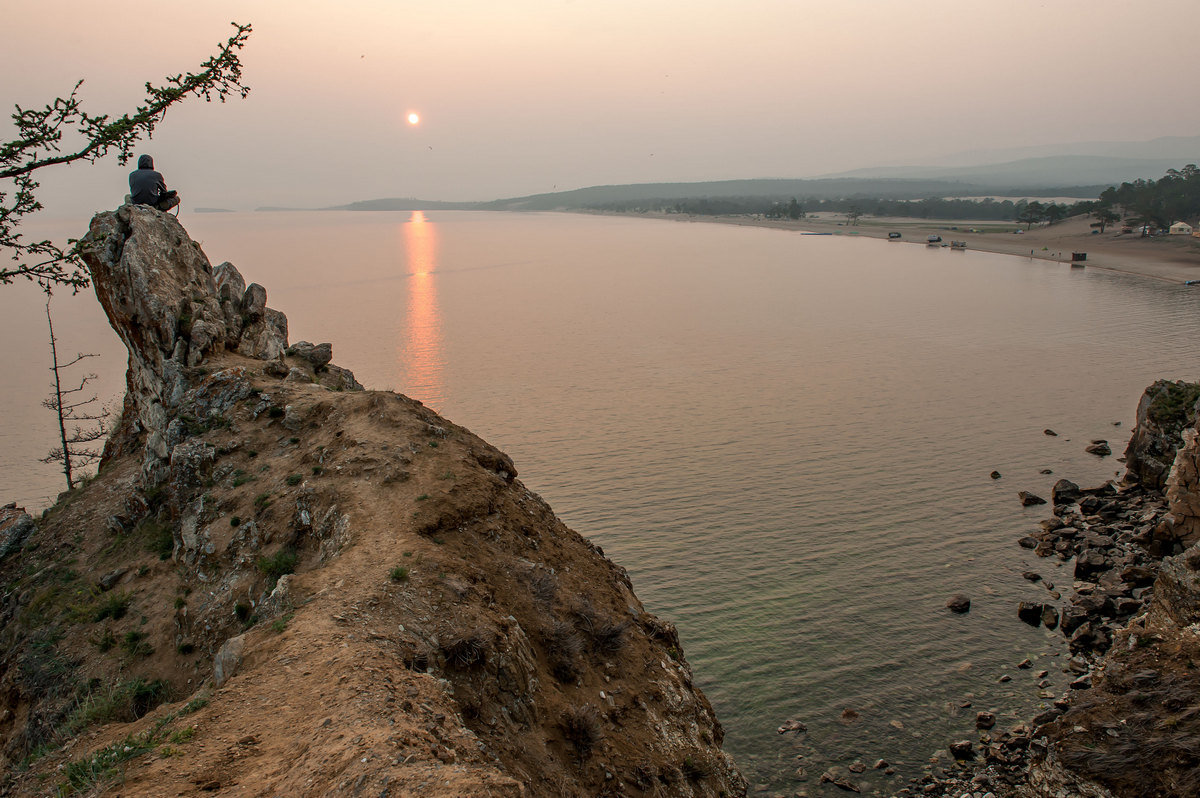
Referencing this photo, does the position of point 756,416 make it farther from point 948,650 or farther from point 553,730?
point 553,730

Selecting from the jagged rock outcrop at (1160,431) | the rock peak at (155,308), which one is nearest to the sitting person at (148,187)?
the rock peak at (155,308)

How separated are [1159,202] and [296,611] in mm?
202502

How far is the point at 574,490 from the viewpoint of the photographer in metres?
38.2

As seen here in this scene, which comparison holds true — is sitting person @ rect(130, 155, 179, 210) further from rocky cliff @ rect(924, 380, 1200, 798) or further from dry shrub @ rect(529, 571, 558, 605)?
rocky cliff @ rect(924, 380, 1200, 798)

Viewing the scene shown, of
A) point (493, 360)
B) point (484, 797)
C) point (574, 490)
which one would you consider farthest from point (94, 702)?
point (493, 360)

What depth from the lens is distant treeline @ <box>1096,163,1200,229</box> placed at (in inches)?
5950

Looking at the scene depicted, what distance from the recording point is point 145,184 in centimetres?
2541

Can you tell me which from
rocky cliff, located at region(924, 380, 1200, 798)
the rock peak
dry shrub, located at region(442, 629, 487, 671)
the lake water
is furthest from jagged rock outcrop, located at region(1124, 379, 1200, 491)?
the rock peak

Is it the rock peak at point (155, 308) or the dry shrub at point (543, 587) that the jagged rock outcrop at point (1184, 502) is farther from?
the rock peak at point (155, 308)

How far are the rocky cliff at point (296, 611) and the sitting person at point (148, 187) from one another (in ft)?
3.46

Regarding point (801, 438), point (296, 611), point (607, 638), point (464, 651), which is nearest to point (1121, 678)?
point (607, 638)

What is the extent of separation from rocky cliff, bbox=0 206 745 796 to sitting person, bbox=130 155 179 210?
1054 mm

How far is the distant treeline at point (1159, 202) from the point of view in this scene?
151 metres

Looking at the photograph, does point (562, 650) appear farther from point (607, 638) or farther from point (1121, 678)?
point (1121, 678)
